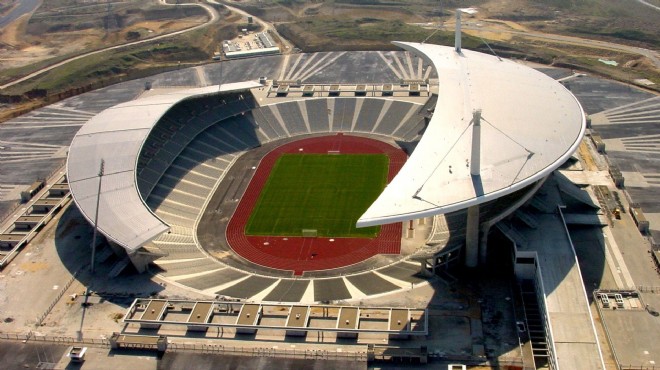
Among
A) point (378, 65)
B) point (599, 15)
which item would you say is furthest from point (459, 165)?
point (599, 15)

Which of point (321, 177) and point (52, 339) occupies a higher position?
point (321, 177)

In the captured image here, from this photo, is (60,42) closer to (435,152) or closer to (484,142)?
(435,152)

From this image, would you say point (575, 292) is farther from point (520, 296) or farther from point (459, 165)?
point (459, 165)

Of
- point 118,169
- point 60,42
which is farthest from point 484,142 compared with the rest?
point 60,42

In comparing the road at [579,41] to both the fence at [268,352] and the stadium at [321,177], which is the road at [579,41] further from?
the fence at [268,352]

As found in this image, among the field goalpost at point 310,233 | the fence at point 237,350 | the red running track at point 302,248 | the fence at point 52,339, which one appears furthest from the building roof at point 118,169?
the field goalpost at point 310,233

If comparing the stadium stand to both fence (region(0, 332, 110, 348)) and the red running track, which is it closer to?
the red running track
